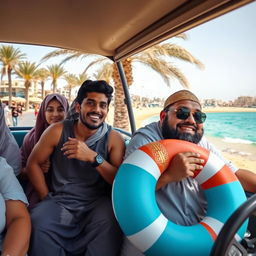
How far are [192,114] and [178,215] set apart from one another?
580mm

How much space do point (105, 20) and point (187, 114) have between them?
90 centimetres

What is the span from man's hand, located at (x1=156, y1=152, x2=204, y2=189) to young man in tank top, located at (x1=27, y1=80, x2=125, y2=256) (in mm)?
393

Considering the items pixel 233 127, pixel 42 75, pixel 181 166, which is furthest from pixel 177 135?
pixel 233 127

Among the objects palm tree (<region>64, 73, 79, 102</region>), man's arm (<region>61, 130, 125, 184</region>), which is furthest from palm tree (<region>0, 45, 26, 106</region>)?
man's arm (<region>61, 130, 125, 184</region>)

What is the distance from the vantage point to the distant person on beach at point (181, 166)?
4.21ft

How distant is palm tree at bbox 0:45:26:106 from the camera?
46.8ft

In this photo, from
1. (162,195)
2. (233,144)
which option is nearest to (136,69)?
(162,195)

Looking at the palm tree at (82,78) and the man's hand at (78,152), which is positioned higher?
the palm tree at (82,78)

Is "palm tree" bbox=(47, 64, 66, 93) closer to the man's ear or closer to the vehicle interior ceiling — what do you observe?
the vehicle interior ceiling

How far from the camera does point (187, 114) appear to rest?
4.93 feet

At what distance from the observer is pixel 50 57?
251 inches

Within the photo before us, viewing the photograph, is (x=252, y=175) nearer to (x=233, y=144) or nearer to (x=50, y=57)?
(x=50, y=57)

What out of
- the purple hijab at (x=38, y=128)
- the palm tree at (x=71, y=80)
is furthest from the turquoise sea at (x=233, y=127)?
the purple hijab at (x=38, y=128)

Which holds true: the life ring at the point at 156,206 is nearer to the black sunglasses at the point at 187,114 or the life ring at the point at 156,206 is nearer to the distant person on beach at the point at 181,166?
the distant person on beach at the point at 181,166
